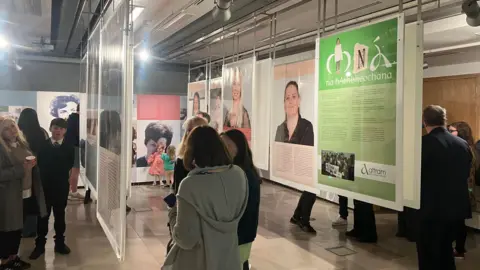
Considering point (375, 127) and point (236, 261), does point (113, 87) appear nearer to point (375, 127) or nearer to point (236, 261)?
point (236, 261)

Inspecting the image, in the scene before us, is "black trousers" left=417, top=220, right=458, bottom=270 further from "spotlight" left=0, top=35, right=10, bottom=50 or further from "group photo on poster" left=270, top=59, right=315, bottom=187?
"spotlight" left=0, top=35, right=10, bottom=50

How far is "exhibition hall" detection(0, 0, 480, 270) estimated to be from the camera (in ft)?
9.12

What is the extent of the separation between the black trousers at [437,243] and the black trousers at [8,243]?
11.9ft

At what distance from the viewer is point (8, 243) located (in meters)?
3.84

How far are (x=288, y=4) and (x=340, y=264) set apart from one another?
3.18m

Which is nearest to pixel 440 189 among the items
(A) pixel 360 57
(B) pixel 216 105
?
(A) pixel 360 57

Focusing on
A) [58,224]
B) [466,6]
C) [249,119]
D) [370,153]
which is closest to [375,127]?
[370,153]

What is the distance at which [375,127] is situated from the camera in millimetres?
3080

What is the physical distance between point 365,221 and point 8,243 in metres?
4.09

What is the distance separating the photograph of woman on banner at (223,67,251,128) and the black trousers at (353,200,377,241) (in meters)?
1.83

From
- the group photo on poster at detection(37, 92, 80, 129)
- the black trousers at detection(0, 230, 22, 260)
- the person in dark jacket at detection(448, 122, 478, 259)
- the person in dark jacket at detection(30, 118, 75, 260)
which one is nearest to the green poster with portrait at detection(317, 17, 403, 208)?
the person in dark jacket at detection(448, 122, 478, 259)

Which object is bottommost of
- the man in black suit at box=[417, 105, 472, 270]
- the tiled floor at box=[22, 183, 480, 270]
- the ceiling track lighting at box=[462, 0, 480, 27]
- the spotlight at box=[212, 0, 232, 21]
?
the tiled floor at box=[22, 183, 480, 270]

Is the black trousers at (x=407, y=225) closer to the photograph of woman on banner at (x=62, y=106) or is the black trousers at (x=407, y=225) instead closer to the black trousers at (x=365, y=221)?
the black trousers at (x=365, y=221)

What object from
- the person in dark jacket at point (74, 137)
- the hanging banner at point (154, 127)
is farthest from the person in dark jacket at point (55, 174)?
the hanging banner at point (154, 127)
